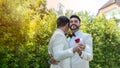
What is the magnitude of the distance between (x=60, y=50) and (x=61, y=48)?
0.10ft

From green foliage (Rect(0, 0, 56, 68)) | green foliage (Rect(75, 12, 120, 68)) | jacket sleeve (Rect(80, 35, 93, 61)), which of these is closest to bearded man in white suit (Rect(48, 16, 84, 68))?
jacket sleeve (Rect(80, 35, 93, 61))

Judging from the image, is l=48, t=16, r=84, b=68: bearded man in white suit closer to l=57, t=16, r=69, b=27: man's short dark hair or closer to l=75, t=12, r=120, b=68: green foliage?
l=57, t=16, r=69, b=27: man's short dark hair

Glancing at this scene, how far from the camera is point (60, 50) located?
3.62 metres

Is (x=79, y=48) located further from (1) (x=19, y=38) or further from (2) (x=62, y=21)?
(1) (x=19, y=38)

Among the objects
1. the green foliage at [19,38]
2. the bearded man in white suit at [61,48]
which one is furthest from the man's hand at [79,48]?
the green foliage at [19,38]

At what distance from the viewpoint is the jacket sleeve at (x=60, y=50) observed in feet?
11.8

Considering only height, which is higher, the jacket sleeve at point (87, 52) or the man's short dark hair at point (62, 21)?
the man's short dark hair at point (62, 21)

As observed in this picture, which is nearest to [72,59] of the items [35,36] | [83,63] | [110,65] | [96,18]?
[83,63]

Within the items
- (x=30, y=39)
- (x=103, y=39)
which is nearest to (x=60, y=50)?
(x=30, y=39)

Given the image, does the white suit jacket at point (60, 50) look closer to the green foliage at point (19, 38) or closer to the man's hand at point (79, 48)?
the man's hand at point (79, 48)

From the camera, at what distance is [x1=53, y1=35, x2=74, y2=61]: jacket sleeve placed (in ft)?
11.8

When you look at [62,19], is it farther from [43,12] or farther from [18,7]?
[43,12]

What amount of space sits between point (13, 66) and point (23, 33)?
92 cm

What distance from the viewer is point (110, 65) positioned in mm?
9742
